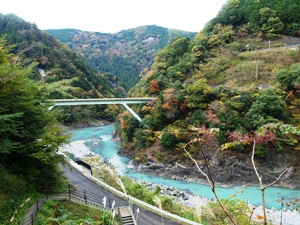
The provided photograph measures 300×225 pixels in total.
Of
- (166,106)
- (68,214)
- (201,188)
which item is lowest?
(201,188)

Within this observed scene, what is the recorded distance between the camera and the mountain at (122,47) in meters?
95.9

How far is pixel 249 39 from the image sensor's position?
89.4 feet

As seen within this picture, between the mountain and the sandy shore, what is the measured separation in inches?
2066

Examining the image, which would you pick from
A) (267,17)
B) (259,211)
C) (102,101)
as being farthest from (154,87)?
(259,211)

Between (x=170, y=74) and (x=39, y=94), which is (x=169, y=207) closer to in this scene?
(x=39, y=94)

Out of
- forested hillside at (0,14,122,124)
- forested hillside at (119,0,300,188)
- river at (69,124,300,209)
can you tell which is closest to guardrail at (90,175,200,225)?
river at (69,124,300,209)

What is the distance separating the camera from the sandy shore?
960 cm

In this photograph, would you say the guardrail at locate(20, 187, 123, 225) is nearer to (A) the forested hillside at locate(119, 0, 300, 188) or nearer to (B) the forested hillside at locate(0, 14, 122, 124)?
(A) the forested hillside at locate(119, 0, 300, 188)

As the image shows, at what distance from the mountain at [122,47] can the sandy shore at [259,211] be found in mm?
52466

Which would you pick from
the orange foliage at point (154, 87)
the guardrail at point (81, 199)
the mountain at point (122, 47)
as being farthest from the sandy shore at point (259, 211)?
the mountain at point (122, 47)

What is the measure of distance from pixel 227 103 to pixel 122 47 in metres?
105

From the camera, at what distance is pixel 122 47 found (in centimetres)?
11644

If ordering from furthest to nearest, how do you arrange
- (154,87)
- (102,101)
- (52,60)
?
(52,60) → (154,87) → (102,101)

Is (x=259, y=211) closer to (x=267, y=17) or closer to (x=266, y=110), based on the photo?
(x=266, y=110)
